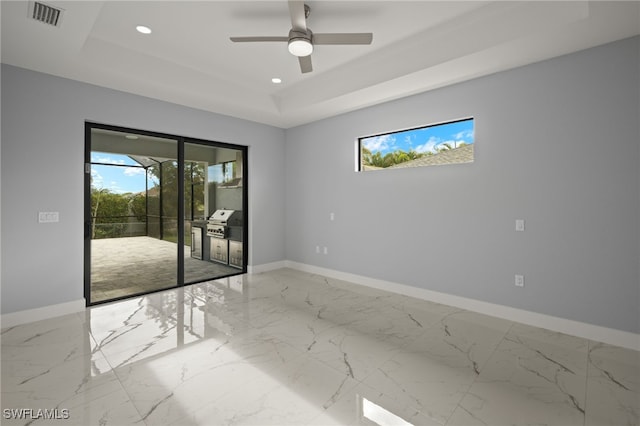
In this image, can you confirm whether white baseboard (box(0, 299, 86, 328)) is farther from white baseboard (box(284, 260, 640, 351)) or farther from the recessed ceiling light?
white baseboard (box(284, 260, 640, 351))

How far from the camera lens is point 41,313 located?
3398 millimetres

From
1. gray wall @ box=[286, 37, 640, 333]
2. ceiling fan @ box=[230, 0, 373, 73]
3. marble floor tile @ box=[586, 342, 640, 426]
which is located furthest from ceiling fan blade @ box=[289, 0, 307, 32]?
marble floor tile @ box=[586, 342, 640, 426]

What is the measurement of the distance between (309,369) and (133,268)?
400cm

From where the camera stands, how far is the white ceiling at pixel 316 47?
260 cm

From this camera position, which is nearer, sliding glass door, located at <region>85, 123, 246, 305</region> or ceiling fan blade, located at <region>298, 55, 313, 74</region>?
ceiling fan blade, located at <region>298, 55, 313, 74</region>

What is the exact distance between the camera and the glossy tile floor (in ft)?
6.22

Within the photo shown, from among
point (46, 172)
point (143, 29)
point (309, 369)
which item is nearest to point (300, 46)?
point (143, 29)

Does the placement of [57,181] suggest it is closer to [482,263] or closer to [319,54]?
[319,54]

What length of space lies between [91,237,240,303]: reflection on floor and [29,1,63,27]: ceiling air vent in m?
2.50

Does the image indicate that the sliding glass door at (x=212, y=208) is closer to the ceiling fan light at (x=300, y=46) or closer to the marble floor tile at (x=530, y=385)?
the ceiling fan light at (x=300, y=46)

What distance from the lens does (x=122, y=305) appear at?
384 centimetres

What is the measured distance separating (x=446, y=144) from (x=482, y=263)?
1.55 metres

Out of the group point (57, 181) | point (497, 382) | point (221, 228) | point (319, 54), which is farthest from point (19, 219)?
point (497, 382)

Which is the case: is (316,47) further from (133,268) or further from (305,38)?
(133,268)
